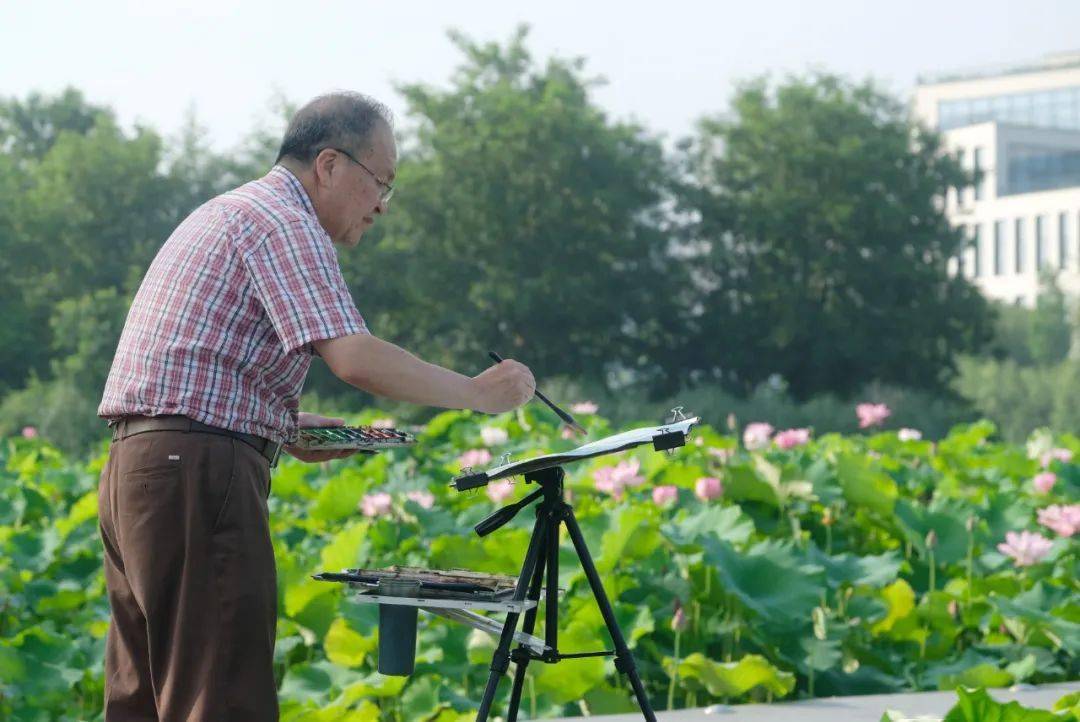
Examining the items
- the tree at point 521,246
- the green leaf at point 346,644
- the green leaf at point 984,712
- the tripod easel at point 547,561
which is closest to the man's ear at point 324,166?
the tripod easel at point 547,561

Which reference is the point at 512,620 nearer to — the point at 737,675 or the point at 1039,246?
the point at 737,675

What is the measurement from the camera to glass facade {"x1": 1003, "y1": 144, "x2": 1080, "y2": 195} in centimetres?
10538

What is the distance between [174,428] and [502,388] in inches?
23.8

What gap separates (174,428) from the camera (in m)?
2.91

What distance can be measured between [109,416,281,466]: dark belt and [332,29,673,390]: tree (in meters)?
32.8

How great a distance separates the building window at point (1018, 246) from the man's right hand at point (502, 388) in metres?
105

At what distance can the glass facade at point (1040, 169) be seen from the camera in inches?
4149

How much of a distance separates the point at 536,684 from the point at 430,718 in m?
0.37

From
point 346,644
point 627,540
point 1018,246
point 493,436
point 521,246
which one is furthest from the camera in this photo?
point 1018,246

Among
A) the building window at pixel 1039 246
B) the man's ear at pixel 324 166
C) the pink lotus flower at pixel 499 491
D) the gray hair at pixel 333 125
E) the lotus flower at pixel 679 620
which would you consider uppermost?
the building window at pixel 1039 246

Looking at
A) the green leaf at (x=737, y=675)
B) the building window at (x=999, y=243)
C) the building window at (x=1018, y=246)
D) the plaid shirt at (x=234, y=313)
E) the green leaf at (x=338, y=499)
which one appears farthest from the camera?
the building window at (x=999, y=243)

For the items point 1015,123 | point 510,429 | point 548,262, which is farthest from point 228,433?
point 1015,123

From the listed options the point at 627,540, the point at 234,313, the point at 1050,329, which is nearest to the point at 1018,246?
the point at 1050,329

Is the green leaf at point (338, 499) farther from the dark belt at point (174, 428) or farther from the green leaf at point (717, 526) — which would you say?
the dark belt at point (174, 428)
